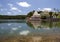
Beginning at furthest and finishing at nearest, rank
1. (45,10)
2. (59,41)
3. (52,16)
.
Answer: (45,10), (52,16), (59,41)

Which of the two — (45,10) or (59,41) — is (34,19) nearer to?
(45,10)

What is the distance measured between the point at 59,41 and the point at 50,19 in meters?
37.4

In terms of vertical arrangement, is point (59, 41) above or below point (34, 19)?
above

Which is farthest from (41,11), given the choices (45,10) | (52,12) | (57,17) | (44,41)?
(44,41)

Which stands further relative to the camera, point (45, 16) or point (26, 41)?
→ point (45, 16)

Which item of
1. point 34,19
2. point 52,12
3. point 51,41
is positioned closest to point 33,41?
point 51,41

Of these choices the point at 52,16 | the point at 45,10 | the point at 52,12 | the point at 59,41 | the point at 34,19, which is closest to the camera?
the point at 59,41

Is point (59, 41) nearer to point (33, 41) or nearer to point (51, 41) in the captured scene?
point (51, 41)

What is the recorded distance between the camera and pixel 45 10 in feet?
189

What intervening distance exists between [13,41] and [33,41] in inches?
45.5

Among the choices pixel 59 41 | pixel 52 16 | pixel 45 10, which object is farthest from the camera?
pixel 45 10

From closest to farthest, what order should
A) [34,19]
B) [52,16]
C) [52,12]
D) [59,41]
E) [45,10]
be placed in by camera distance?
[59,41] → [34,19] → [52,16] → [52,12] → [45,10]

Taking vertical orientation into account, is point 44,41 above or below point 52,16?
above

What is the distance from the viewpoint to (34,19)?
149ft
